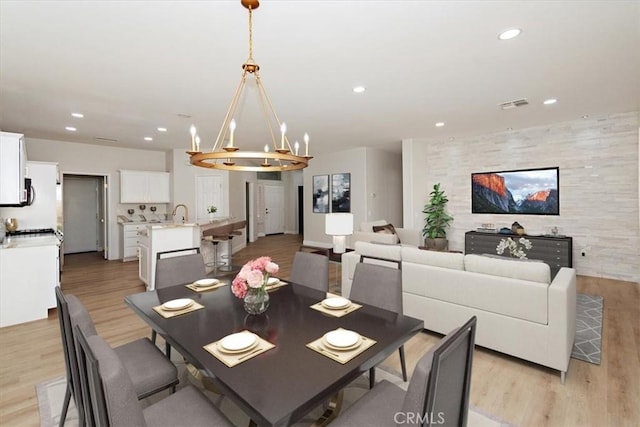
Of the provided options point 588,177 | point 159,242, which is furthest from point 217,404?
point 588,177

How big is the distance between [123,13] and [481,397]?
3.73m

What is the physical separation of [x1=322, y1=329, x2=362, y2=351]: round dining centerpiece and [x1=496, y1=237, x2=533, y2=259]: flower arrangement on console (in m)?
5.10

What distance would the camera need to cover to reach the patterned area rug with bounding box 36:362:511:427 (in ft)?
6.44

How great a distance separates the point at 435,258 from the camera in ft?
10.2

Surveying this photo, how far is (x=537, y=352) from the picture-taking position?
2.47 metres

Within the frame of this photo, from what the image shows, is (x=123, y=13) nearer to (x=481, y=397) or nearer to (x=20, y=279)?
(x=20, y=279)

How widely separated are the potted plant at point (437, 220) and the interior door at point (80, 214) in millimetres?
8481

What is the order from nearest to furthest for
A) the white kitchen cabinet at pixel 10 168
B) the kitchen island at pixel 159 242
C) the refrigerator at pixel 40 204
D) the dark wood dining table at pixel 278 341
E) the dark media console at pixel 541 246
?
the dark wood dining table at pixel 278 341 → the white kitchen cabinet at pixel 10 168 → the kitchen island at pixel 159 242 → the refrigerator at pixel 40 204 → the dark media console at pixel 541 246

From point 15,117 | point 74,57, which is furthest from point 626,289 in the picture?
point 15,117

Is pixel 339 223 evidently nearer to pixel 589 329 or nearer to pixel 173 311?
pixel 173 311

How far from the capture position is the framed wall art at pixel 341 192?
817 centimetres

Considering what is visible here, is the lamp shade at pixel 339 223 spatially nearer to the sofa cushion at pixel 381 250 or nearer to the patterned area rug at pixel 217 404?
the sofa cushion at pixel 381 250

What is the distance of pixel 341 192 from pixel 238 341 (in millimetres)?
7013

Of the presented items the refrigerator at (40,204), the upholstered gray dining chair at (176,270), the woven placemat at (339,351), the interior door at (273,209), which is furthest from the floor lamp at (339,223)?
the interior door at (273,209)
